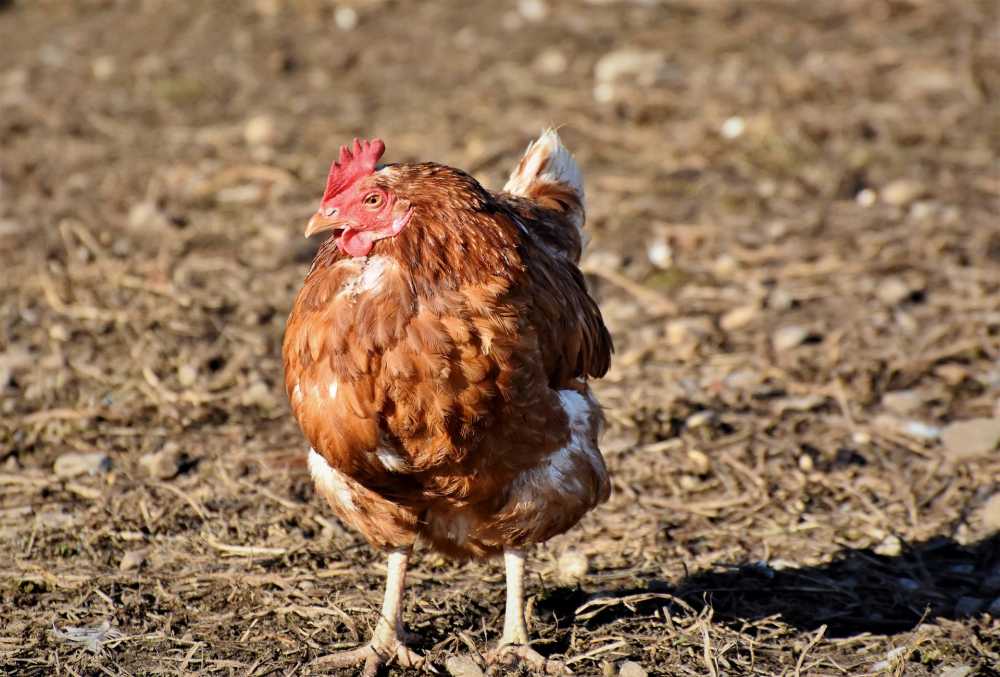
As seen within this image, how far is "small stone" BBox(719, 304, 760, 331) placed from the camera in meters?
6.86

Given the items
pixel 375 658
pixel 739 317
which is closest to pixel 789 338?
pixel 739 317

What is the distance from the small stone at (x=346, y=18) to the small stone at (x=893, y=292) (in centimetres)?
554

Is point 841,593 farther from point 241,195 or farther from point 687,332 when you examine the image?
point 241,195

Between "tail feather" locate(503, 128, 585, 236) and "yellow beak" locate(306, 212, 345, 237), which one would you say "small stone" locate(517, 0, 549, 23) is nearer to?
"tail feather" locate(503, 128, 585, 236)

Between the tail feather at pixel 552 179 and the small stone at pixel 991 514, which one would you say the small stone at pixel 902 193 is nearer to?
the small stone at pixel 991 514

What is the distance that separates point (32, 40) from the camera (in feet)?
35.0

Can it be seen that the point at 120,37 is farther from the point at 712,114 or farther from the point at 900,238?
the point at 900,238

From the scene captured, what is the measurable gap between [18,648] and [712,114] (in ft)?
21.1

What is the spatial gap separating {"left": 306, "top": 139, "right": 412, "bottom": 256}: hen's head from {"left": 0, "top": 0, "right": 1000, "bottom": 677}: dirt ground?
1.47 metres

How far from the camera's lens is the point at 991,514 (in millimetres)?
5348

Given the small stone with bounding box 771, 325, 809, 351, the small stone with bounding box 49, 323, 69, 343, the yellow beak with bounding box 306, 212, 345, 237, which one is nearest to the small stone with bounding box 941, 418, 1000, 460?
the small stone with bounding box 771, 325, 809, 351

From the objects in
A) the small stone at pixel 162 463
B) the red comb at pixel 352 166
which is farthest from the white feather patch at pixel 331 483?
the small stone at pixel 162 463

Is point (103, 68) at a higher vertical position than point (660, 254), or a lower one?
higher

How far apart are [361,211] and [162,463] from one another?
2.20 metres
